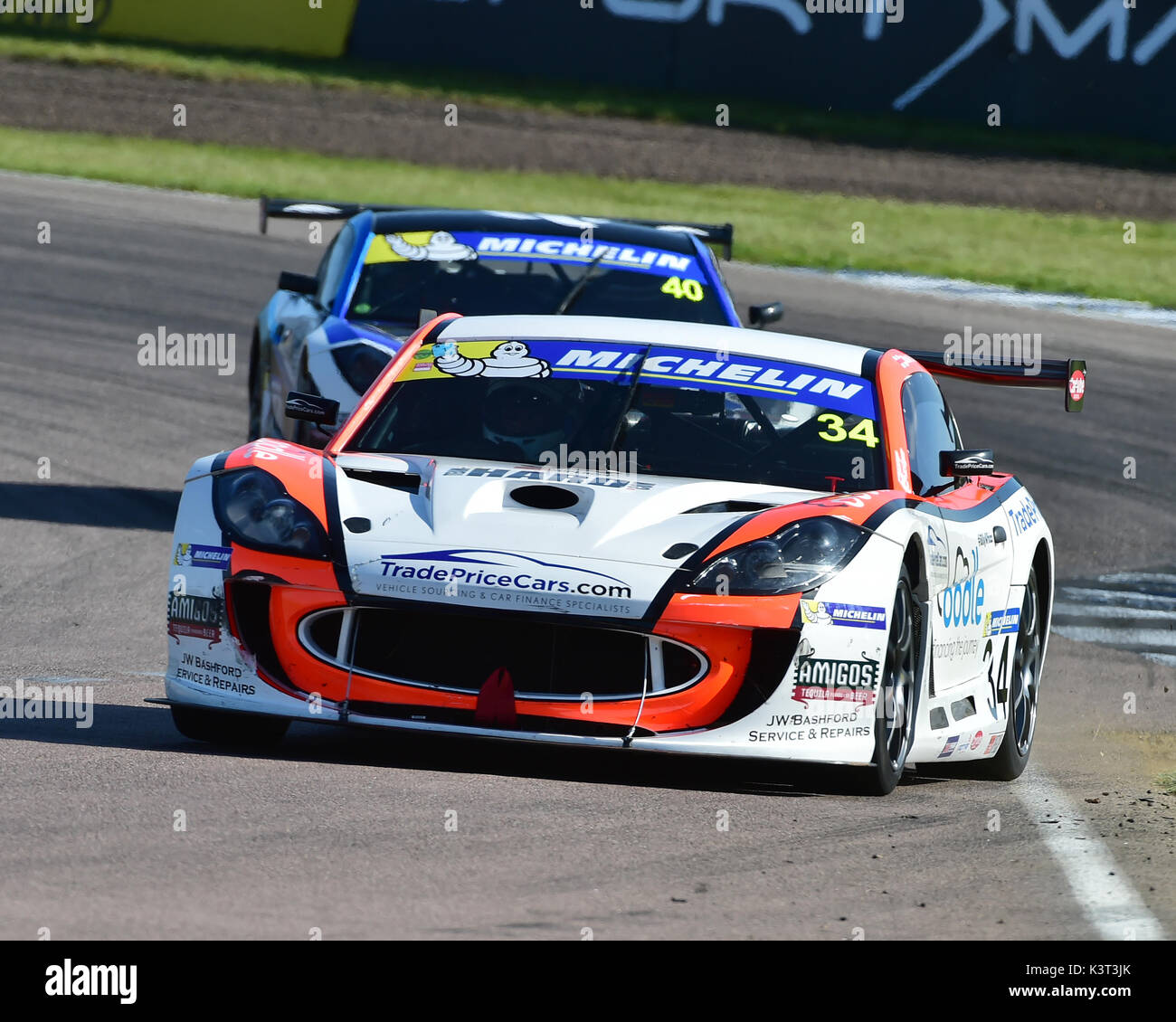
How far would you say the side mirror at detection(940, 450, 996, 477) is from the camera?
23.3 feet

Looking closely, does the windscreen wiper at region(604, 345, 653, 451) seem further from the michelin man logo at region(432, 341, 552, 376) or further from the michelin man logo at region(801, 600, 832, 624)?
the michelin man logo at region(801, 600, 832, 624)

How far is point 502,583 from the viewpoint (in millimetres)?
6055

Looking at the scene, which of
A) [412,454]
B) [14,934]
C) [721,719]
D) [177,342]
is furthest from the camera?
[177,342]

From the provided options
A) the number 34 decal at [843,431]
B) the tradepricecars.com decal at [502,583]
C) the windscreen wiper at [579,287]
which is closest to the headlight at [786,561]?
the tradepricecars.com decal at [502,583]

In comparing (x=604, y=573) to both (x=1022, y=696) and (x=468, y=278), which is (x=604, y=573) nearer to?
(x=1022, y=696)

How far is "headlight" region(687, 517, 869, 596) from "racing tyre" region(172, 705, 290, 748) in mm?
1275

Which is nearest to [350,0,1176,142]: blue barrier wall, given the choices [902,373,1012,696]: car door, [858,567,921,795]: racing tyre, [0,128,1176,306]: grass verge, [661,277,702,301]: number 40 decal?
[0,128,1176,306]: grass verge

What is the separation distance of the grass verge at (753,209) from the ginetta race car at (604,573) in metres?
16.0

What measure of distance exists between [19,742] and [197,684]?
1.79 feet

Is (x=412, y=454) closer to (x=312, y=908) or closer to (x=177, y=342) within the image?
(x=312, y=908)

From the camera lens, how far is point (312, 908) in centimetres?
473

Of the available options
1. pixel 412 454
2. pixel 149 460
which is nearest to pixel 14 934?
pixel 412 454

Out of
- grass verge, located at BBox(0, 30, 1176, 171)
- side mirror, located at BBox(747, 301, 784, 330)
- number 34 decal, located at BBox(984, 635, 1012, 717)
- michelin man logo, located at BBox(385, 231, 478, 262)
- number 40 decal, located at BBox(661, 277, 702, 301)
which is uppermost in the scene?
michelin man logo, located at BBox(385, 231, 478, 262)
